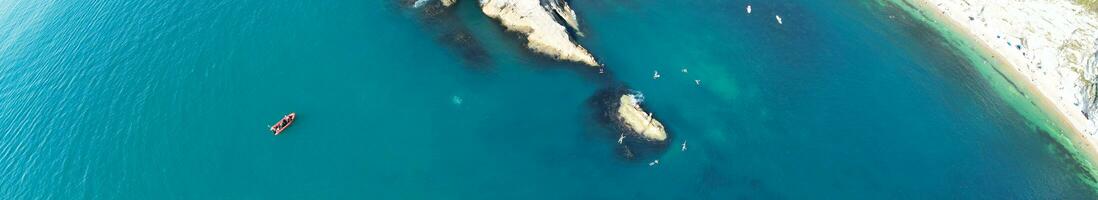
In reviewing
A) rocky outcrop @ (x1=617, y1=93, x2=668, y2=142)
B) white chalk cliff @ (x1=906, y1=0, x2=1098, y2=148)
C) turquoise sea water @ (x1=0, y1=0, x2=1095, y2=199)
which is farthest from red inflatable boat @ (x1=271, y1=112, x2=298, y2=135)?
white chalk cliff @ (x1=906, y1=0, x2=1098, y2=148)

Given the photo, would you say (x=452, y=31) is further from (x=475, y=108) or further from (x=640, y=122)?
(x=640, y=122)

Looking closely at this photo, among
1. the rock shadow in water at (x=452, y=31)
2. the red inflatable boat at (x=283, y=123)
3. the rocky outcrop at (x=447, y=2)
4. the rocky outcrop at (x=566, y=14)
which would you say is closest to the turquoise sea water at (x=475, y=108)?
the rock shadow in water at (x=452, y=31)

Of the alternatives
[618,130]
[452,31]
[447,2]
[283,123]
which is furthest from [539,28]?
[283,123]

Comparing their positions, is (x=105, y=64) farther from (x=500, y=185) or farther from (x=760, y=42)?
(x=760, y=42)

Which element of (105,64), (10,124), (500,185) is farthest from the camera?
(105,64)

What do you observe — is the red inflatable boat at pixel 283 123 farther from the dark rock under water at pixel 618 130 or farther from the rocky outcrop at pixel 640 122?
the rocky outcrop at pixel 640 122

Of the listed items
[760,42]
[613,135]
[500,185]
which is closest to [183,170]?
[500,185]
